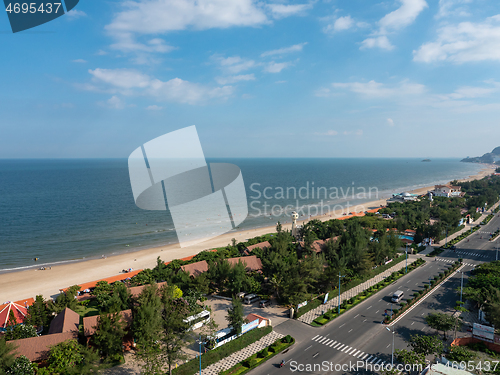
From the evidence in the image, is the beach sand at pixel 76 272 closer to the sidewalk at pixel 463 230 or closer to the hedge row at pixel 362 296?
the hedge row at pixel 362 296

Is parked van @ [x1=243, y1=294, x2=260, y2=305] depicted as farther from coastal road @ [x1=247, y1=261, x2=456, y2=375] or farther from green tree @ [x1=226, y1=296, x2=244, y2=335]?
green tree @ [x1=226, y1=296, x2=244, y2=335]

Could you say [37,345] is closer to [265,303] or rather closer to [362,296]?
[265,303]

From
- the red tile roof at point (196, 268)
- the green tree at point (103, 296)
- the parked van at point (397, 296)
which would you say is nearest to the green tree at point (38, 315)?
the green tree at point (103, 296)

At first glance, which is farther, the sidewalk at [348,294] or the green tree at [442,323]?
the sidewalk at [348,294]

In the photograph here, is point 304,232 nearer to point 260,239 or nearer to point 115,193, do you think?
point 260,239

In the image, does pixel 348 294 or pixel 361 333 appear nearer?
pixel 361 333

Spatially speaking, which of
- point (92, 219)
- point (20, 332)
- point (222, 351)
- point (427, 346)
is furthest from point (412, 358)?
point (92, 219)
